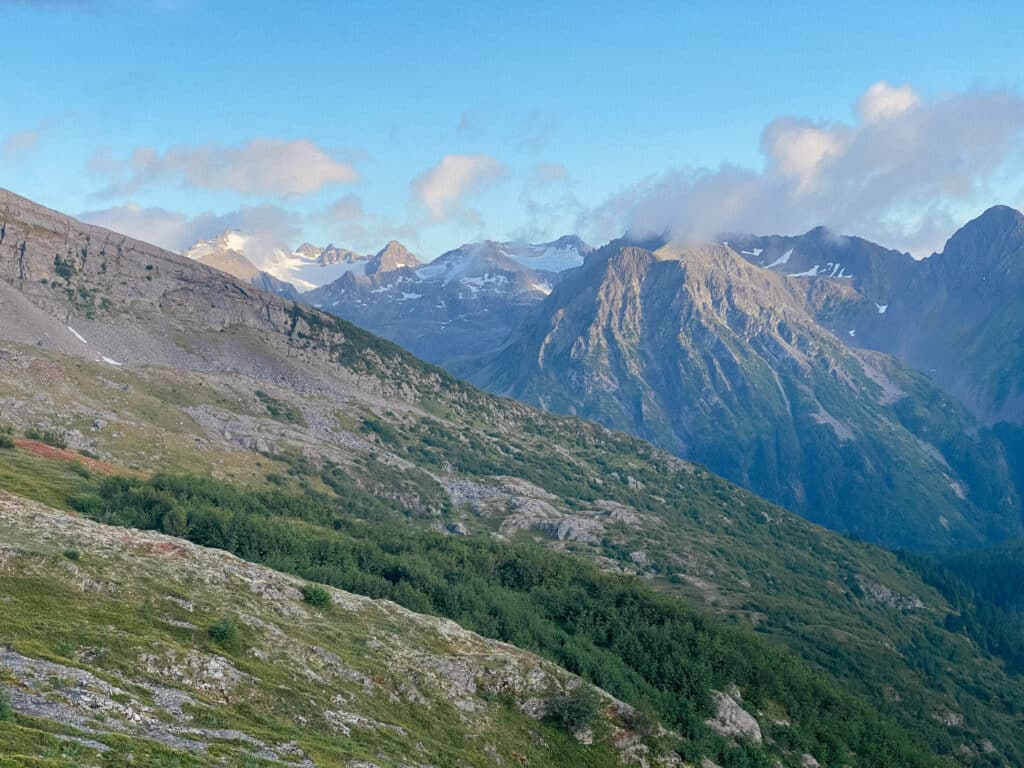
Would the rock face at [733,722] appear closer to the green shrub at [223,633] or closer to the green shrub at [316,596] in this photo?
the green shrub at [316,596]

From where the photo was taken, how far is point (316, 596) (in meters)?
77.1

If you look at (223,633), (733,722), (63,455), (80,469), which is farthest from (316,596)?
(63,455)

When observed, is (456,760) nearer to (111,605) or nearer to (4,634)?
(111,605)

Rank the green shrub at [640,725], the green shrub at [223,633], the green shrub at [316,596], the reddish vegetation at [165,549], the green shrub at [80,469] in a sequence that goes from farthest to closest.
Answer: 1. the green shrub at [80,469]
2. the green shrub at [640,725]
3. the green shrub at [316,596]
4. the reddish vegetation at [165,549]
5. the green shrub at [223,633]

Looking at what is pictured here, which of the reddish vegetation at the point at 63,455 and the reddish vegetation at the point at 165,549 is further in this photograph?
the reddish vegetation at the point at 63,455

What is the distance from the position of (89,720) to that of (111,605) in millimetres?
20641

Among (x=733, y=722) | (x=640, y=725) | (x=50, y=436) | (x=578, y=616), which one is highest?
(x=50, y=436)

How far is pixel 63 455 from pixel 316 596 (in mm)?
98339

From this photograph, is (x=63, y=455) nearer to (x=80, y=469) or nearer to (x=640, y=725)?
(x=80, y=469)

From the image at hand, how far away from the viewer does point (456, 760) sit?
5872cm

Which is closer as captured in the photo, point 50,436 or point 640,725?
point 640,725

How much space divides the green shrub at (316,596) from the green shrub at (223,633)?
17.4 metres

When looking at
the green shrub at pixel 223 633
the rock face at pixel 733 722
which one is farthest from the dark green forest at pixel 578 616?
the green shrub at pixel 223 633

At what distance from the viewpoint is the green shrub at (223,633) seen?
5775 centimetres
